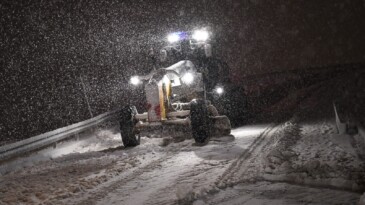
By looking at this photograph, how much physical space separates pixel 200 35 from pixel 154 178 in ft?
21.8

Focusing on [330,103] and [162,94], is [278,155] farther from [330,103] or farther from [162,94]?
[330,103]

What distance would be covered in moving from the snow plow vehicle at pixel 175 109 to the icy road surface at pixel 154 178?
460 mm

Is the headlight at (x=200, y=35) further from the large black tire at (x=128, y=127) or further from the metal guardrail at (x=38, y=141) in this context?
the metal guardrail at (x=38, y=141)

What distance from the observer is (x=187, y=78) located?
1070cm

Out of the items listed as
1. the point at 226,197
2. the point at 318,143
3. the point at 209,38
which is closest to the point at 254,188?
the point at 226,197

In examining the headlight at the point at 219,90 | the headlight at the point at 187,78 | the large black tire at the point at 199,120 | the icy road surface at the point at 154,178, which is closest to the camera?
the icy road surface at the point at 154,178

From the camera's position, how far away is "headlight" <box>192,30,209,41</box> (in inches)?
468

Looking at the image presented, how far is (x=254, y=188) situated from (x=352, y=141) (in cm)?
339

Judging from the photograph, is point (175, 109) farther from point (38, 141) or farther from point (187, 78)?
point (38, 141)

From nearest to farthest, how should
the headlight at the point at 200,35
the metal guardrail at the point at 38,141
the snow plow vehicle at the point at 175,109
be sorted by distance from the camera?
1. the metal guardrail at the point at 38,141
2. the snow plow vehicle at the point at 175,109
3. the headlight at the point at 200,35

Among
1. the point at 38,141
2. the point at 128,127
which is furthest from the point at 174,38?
the point at 38,141

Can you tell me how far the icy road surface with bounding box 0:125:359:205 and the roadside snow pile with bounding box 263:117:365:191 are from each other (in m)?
0.22

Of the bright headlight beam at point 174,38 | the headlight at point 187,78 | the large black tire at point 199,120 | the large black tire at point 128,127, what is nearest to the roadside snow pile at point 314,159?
the large black tire at point 199,120

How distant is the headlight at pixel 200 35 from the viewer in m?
11.9
